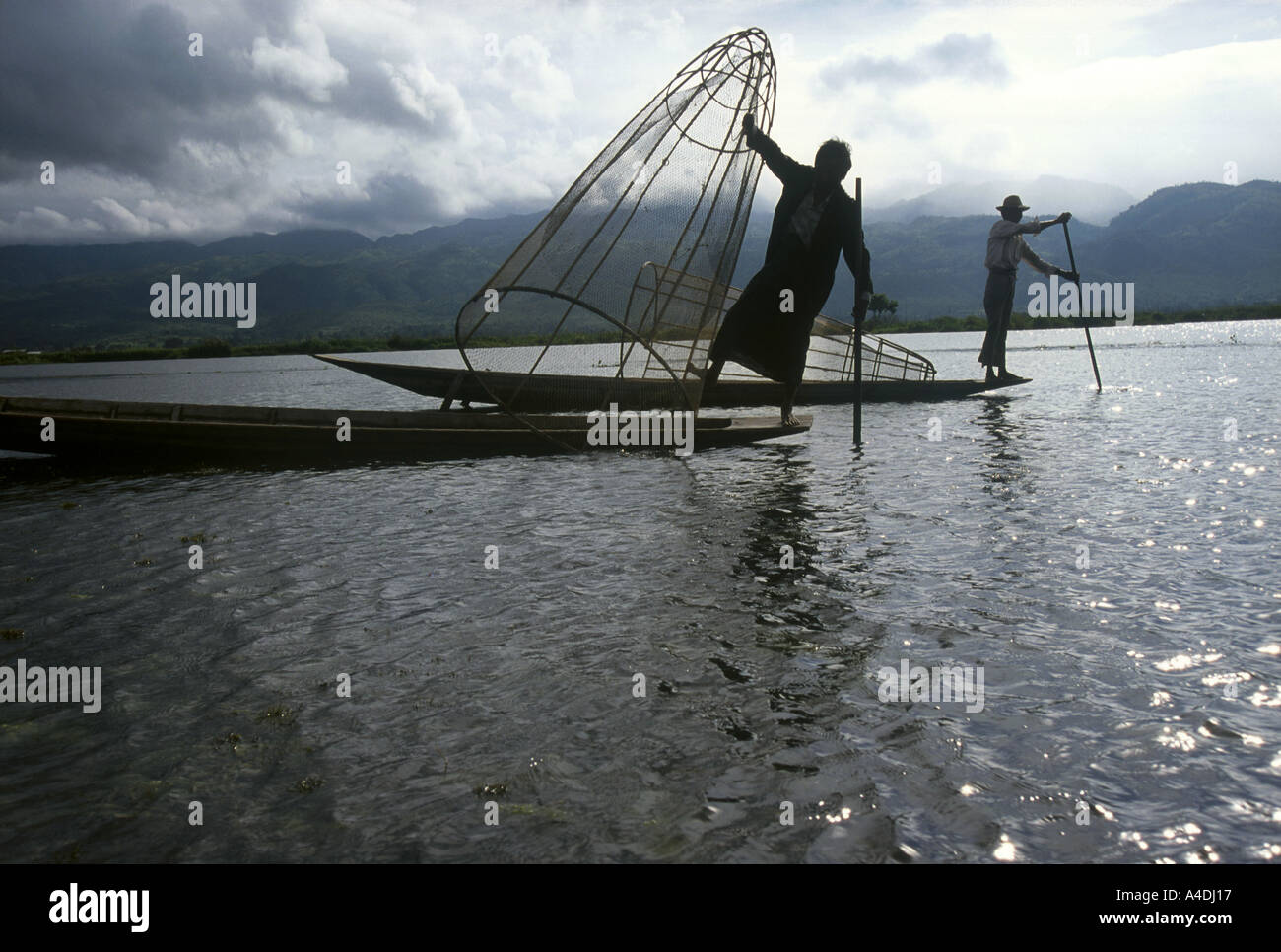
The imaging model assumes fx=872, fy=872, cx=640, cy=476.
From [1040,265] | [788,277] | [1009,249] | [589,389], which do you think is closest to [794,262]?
[788,277]

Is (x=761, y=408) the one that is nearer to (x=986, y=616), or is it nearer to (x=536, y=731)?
(x=986, y=616)

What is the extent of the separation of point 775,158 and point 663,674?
9.62 meters

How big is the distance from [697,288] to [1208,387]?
14.2 m

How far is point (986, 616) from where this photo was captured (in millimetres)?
5609

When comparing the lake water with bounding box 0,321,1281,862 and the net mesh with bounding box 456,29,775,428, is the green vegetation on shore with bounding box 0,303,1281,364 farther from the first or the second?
the lake water with bounding box 0,321,1281,862

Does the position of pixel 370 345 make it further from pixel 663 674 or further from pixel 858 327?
pixel 663 674

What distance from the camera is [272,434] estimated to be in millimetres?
13578

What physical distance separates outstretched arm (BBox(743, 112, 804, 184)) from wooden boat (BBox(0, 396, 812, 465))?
424 cm

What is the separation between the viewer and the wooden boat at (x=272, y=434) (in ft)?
43.1

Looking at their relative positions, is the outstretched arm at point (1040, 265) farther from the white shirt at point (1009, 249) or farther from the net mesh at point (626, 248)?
the net mesh at point (626, 248)

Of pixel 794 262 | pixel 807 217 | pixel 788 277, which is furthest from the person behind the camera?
pixel 788 277
